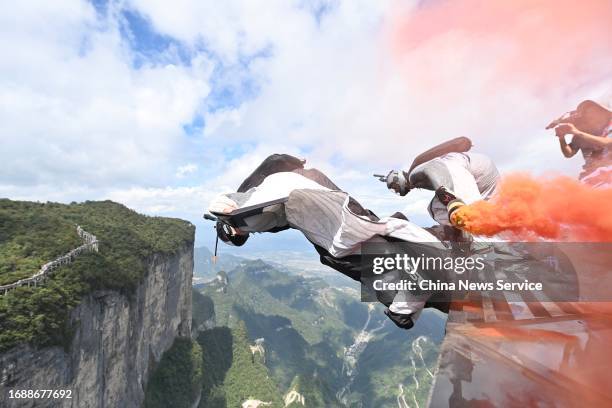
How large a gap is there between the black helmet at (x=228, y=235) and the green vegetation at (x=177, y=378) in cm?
4355

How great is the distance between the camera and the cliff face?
15.9m

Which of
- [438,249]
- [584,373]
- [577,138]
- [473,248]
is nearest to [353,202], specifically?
[438,249]

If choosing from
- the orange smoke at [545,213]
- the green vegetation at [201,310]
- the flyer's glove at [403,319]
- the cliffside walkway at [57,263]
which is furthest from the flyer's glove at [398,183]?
the green vegetation at [201,310]

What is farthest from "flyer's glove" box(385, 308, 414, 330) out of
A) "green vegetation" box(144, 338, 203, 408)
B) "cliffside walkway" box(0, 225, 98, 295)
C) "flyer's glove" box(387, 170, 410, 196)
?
"green vegetation" box(144, 338, 203, 408)

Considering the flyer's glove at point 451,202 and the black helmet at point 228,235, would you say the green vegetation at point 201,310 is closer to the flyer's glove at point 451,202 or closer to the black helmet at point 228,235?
the black helmet at point 228,235

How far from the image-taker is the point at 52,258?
2117cm

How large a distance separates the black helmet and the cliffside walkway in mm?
18382

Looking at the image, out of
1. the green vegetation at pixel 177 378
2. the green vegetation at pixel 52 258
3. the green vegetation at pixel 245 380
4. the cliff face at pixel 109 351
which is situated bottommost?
the green vegetation at pixel 245 380

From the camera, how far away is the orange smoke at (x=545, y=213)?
2.47m

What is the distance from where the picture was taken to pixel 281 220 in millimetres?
3701

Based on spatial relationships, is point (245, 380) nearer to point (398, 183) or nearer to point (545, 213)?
point (398, 183)

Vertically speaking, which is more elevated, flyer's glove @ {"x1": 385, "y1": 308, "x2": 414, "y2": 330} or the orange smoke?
the orange smoke

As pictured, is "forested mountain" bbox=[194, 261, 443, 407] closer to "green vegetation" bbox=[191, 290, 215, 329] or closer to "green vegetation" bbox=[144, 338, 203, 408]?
"green vegetation" bbox=[191, 290, 215, 329]

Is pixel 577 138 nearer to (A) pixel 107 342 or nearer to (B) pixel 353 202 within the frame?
(B) pixel 353 202
